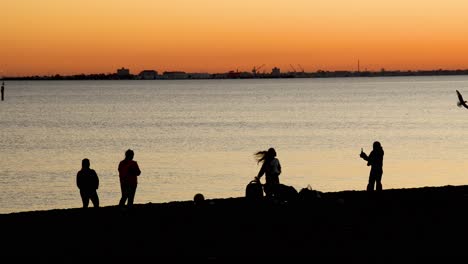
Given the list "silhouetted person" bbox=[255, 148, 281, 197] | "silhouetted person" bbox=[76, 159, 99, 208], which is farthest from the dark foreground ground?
"silhouetted person" bbox=[255, 148, 281, 197]

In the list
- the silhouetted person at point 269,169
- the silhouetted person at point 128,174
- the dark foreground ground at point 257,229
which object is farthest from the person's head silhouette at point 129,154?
the silhouetted person at point 269,169

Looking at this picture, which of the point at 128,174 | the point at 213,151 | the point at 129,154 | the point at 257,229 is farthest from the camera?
the point at 213,151

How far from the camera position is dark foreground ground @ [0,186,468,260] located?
56.1ft

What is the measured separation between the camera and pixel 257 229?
19.6 metres

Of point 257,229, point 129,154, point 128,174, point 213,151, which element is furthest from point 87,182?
point 213,151

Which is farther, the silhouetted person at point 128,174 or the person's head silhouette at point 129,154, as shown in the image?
the silhouetted person at point 128,174

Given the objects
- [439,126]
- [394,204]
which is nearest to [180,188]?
[394,204]

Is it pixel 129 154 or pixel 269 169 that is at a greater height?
pixel 129 154

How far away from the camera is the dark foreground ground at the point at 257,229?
56.1ft

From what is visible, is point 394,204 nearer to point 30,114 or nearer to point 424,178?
point 424,178

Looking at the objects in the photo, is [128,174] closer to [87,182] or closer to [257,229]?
[87,182]

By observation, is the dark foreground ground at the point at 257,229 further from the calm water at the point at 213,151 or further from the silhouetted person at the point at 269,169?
the calm water at the point at 213,151

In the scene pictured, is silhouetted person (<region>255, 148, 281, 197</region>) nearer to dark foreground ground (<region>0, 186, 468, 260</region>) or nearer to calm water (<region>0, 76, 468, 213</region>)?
dark foreground ground (<region>0, 186, 468, 260</region>)

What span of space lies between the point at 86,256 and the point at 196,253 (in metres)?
1.69
